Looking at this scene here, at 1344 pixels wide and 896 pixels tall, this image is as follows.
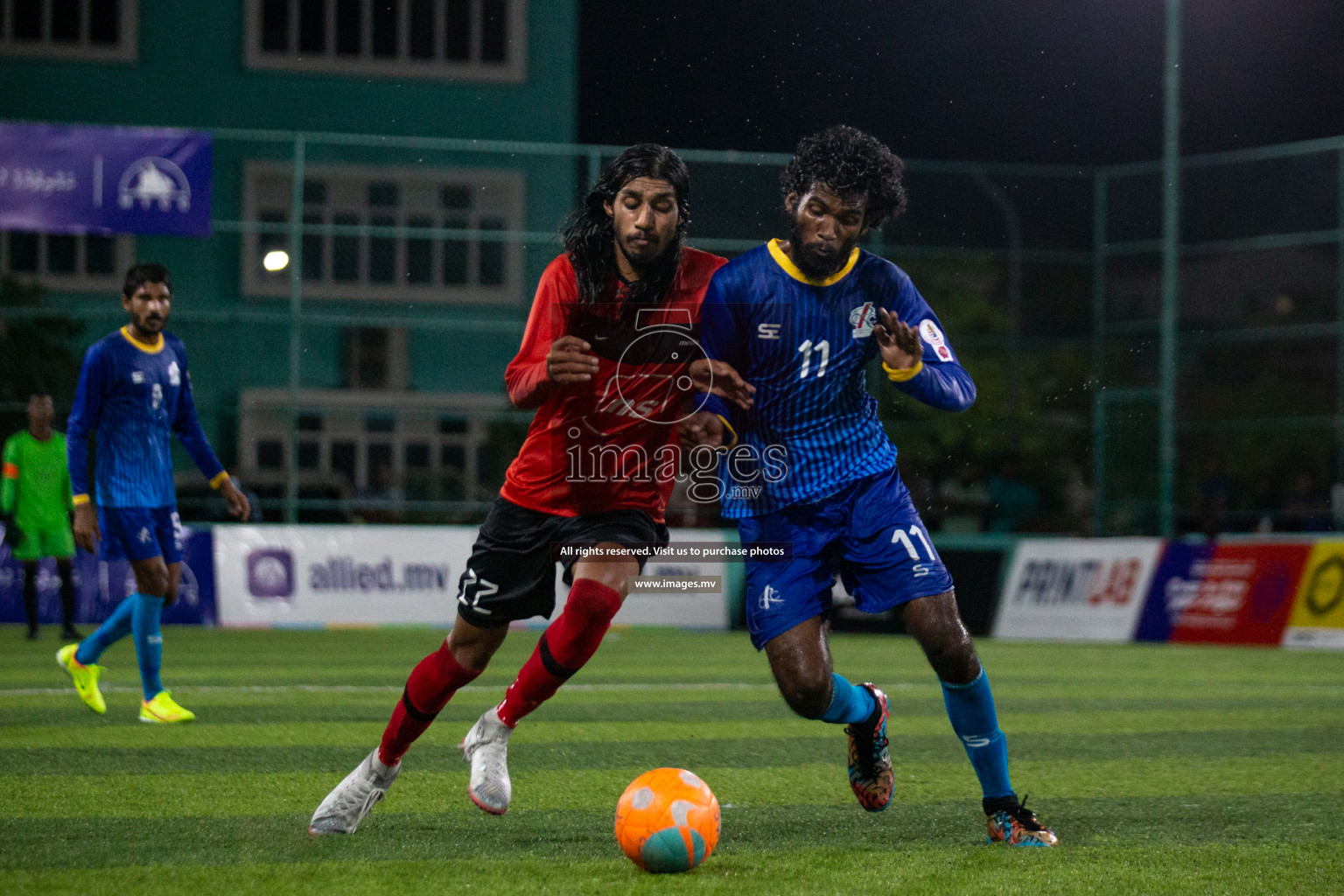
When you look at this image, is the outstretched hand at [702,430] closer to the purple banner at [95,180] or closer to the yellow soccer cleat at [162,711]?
the yellow soccer cleat at [162,711]

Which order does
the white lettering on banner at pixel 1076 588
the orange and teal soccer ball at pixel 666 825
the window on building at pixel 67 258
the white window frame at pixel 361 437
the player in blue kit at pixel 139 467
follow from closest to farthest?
the orange and teal soccer ball at pixel 666 825 < the player in blue kit at pixel 139 467 < the white lettering on banner at pixel 1076 588 < the white window frame at pixel 361 437 < the window on building at pixel 67 258

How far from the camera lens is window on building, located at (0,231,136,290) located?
2316 centimetres

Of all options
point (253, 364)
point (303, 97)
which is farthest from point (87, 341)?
point (303, 97)

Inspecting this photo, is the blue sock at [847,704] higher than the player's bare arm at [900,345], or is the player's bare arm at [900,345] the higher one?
the player's bare arm at [900,345]

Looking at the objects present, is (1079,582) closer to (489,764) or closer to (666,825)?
(489,764)

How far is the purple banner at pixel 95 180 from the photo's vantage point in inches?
655

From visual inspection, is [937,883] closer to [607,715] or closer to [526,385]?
[526,385]

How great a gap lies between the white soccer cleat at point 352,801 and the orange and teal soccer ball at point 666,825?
86 cm

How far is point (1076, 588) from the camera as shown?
1567cm

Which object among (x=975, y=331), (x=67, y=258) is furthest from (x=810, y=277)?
(x=67, y=258)

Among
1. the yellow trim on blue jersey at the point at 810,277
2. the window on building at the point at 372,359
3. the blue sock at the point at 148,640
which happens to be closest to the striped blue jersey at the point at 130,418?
the blue sock at the point at 148,640

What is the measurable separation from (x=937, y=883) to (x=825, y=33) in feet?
11.7

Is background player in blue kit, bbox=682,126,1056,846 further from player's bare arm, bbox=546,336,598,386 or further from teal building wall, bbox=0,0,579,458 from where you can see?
teal building wall, bbox=0,0,579,458

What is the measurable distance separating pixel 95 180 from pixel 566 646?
45.1ft
